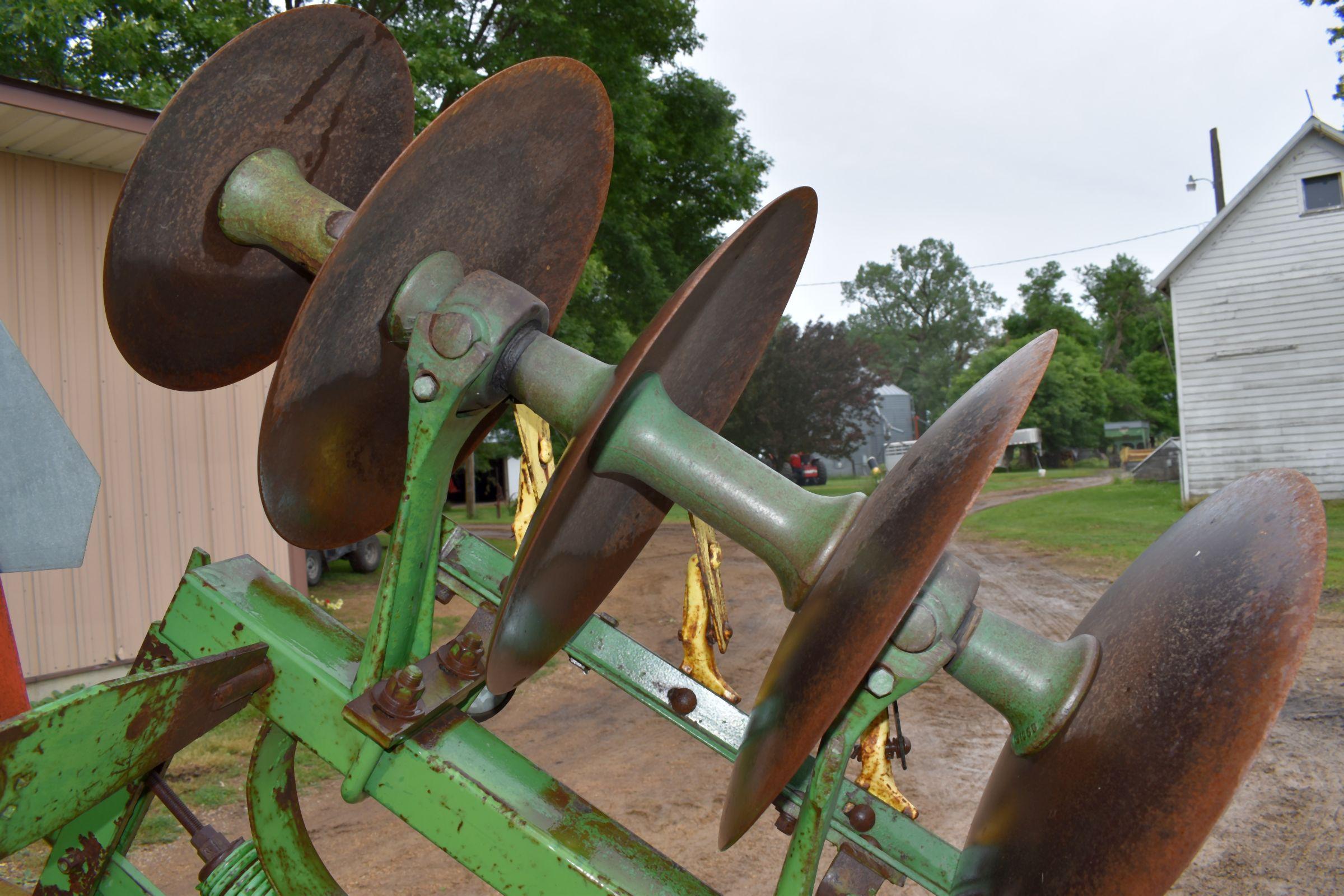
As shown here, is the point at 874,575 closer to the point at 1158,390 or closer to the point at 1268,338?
the point at 1268,338

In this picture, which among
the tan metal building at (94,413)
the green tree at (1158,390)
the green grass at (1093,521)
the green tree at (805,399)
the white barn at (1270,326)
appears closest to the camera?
the tan metal building at (94,413)

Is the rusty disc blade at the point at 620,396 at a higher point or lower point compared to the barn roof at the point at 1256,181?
lower

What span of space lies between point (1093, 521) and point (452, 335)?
15329 mm

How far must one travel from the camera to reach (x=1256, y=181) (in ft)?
54.1

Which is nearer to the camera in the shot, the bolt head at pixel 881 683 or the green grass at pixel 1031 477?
the bolt head at pixel 881 683

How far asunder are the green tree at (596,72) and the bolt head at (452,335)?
27.5 ft

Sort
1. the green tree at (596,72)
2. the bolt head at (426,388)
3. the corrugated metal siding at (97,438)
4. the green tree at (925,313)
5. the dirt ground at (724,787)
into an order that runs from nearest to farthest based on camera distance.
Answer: the bolt head at (426,388), the dirt ground at (724,787), the corrugated metal siding at (97,438), the green tree at (596,72), the green tree at (925,313)

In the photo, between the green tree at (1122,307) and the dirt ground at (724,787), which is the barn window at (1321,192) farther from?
the green tree at (1122,307)

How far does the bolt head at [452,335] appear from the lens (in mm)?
1627

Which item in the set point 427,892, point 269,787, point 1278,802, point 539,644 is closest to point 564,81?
point 539,644

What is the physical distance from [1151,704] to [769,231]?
0.95 metres

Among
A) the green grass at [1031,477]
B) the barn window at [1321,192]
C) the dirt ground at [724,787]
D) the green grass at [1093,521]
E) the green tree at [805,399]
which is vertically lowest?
the dirt ground at [724,787]

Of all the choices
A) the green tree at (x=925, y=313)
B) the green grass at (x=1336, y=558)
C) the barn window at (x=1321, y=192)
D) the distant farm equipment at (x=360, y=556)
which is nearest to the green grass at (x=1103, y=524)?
the green grass at (x=1336, y=558)

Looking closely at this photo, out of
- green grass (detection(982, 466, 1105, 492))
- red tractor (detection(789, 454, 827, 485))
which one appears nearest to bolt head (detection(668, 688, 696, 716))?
green grass (detection(982, 466, 1105, 492))
